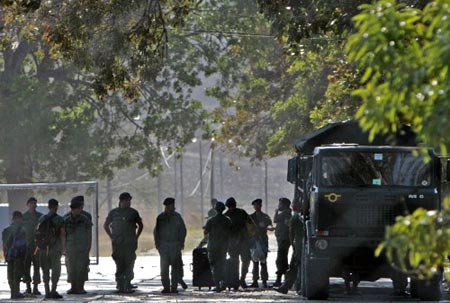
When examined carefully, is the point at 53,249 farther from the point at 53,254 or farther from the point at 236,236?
the point at 236,236

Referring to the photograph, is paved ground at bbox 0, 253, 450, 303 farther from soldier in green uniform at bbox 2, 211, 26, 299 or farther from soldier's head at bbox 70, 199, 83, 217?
soldier's head at bbox 70, 199, 83, 217

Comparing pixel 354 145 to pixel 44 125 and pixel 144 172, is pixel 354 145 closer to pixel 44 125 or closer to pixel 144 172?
pixel 44 125

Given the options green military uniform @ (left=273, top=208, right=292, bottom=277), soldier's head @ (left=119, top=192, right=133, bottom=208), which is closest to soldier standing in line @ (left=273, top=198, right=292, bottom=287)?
green military uniform @ (left=273, top=208, right=292, bottom=277)

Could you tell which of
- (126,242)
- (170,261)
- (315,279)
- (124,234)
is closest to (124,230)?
(124,234)

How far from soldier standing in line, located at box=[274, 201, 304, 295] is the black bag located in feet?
4.16

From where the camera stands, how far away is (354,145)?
832 inches

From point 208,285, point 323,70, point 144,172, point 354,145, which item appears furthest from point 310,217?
point 144,172

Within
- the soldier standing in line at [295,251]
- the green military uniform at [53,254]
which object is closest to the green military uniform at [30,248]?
the green military uniform at [53,254]

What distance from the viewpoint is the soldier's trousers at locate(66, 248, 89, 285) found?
23.6 m

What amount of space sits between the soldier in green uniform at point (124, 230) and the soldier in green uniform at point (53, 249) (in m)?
1.03

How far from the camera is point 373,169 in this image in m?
20.8

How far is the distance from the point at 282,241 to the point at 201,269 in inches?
Answer: 61.3

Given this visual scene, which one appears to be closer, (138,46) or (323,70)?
(138,46)

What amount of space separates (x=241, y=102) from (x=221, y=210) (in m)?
26.2
